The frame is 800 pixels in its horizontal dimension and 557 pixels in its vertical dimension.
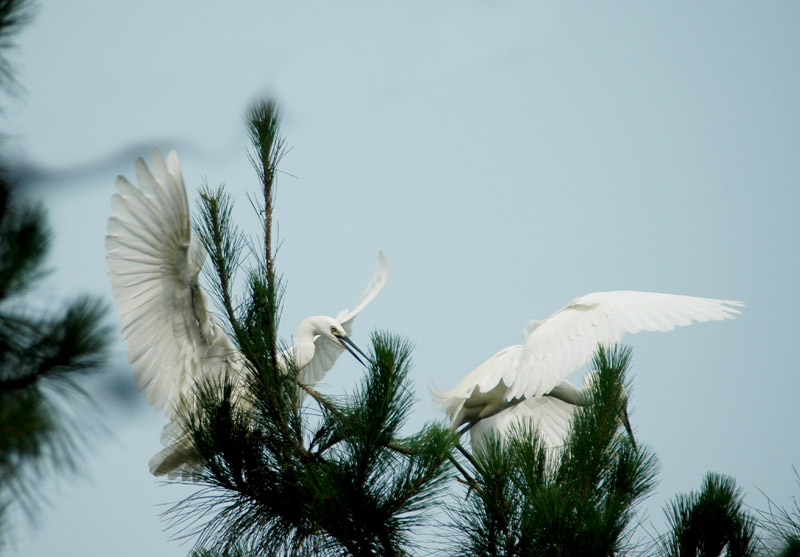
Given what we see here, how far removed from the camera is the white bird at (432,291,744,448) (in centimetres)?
402

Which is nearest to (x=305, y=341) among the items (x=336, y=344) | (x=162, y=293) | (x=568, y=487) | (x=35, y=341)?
(x=336, y=344)

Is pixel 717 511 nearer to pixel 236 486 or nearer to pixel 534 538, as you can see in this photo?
pixel 534 538

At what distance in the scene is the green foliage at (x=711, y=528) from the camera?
9.45 feet

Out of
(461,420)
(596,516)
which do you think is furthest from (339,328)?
(596,516)

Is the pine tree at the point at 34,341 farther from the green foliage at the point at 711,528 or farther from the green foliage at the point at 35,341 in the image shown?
the green foliage at the point at 711,528

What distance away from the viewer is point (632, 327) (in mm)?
4164

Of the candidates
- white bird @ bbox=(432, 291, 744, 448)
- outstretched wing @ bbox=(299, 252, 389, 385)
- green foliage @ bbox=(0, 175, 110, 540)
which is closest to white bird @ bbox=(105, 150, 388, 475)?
outstretched wing @ bbox=(299, 252, 389, 385)

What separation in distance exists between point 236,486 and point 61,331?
160 centimetres

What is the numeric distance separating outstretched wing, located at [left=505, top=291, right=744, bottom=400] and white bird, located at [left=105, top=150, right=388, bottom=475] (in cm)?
115

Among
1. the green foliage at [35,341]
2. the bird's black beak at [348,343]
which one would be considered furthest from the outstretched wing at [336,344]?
the green foliage at [35,341]

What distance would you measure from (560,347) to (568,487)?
1.46m

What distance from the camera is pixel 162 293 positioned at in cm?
351

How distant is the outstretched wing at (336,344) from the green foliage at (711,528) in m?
1.97

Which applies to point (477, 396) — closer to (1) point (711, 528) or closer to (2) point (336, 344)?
(2) point (336, 344)
